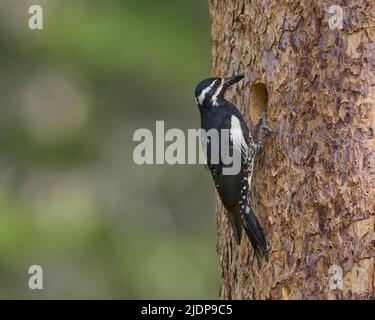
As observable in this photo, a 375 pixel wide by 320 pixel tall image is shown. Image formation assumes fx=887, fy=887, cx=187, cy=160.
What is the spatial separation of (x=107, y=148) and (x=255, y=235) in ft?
23.3

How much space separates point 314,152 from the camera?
571 cm

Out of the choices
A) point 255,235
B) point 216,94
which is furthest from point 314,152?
point 216,94

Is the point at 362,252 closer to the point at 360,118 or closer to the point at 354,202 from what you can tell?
the point at 354,202

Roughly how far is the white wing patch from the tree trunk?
0.64 ft

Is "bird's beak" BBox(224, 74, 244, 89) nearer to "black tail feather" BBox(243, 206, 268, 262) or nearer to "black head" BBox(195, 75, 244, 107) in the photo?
"black head" BBox(195, 75, 244, 107)

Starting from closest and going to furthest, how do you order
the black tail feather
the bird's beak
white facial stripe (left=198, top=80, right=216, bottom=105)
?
the black tail feather
the bird's beak
white facial stripe (left=198, top=80, right=216, bottom=105)

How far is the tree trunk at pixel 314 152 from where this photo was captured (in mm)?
5555

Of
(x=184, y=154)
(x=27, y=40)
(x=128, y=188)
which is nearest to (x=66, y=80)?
(x=27, y=40)

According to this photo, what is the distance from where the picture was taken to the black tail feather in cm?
595

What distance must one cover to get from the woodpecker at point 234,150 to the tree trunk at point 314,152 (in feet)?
0.25

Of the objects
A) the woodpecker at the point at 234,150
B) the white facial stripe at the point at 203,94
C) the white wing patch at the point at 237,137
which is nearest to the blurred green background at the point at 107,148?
the white facial stripe at the point at 203,94

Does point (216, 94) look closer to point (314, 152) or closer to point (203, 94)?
point (203, 94)

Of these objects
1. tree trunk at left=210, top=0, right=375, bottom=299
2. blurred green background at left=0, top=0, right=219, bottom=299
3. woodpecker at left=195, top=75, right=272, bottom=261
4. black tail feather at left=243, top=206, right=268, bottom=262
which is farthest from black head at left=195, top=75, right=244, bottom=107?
blurred green background at left=0, top=0, right=219, bottom=299

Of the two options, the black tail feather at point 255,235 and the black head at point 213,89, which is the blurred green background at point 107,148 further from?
the black tail feather at point 255,235
